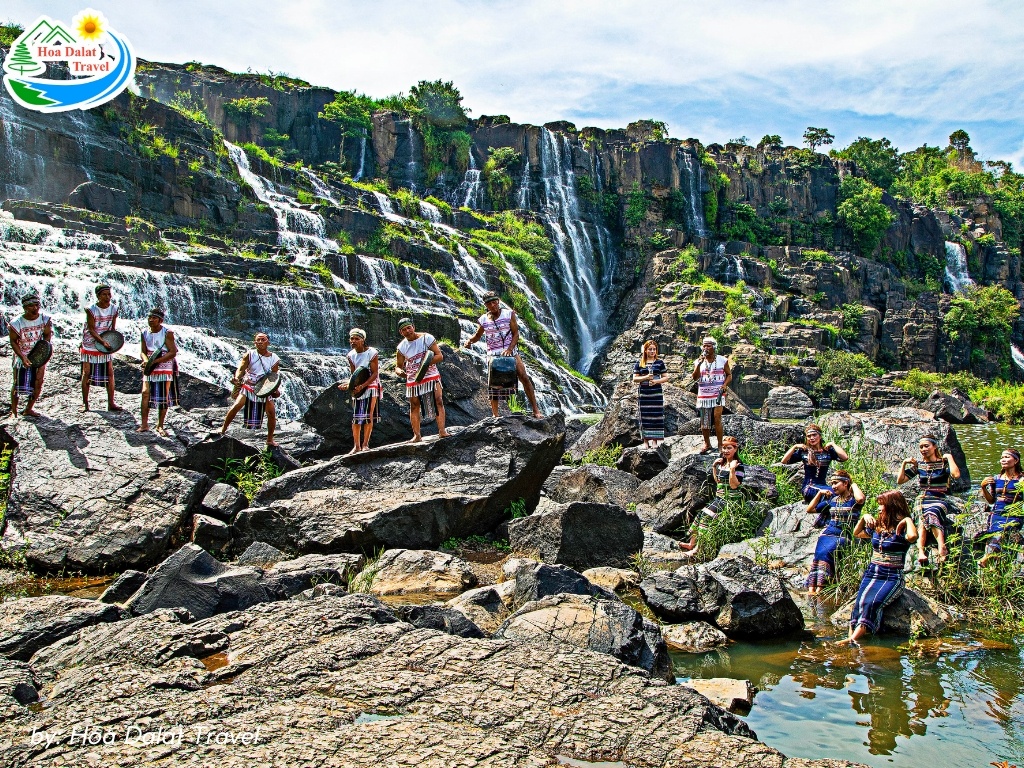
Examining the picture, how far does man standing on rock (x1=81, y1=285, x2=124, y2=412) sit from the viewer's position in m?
10.0

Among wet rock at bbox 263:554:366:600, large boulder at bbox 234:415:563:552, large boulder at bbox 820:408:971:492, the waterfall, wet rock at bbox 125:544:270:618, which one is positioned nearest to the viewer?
wet rock at bbox 125:544:270:618

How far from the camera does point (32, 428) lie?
898cm

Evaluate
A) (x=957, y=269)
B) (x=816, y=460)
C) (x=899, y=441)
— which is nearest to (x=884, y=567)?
(x=816, y=460)

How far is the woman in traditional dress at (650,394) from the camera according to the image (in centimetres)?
1184

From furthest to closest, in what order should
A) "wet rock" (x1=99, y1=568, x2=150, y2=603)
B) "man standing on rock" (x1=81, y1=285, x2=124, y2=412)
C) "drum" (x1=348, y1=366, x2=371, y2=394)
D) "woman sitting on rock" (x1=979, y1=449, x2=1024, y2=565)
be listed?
"man standing on rock" (x1=81, y1=285, x2=124, y2=412) < "drum" (x1=348, y1=366, x2=371, y2=394) < "woman sitting on rock" (x1=979, y1=449, x2=1024, y2=565) < "wet rock" (x1=99, y1=568, x2=150, y2=603)

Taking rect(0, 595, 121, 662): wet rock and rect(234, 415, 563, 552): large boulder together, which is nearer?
rect(0, 595, 121, 662): wet rock

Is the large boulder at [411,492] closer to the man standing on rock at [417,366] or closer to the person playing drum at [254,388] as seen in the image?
the man standing on rock at [417,366]

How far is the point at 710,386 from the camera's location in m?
11.6

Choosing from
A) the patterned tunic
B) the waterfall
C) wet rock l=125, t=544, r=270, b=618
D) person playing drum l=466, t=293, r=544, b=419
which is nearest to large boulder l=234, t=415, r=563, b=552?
person playing drum l=466, t=293, r=544, b=419

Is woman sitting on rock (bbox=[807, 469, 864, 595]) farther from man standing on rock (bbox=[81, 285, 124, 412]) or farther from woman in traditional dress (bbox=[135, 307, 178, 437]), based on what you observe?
man standing on rock (bbox=[81, 285, 124, 412])

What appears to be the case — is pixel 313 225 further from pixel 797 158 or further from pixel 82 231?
pixel 797 158

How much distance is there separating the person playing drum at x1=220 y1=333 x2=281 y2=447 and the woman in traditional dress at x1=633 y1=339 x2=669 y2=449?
17.5 ft

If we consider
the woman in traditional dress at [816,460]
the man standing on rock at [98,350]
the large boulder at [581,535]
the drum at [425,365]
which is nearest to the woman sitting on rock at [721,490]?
the woman in traditional dress at [816,460]

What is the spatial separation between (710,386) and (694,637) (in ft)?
20.2
